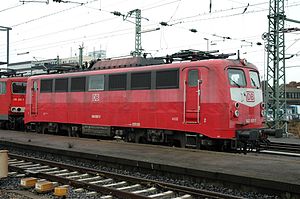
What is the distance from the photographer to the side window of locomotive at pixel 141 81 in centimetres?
1439

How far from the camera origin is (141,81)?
1465 centimetres

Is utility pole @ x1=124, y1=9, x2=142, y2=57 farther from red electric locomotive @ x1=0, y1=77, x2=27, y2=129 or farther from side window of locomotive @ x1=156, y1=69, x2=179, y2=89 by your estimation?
side window of locomotive @ x1=156, y1=69, x2=179, y2=89

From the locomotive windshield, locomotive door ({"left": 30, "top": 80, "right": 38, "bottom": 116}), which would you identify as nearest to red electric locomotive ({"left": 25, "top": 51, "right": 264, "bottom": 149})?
locomotive door ({"left": 30, "top": 80, "right": 38, "bottom": 116})

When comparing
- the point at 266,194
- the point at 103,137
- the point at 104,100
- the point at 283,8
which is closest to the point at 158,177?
the point at 266,194

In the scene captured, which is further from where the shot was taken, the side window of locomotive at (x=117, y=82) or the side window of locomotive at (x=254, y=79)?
the side window of locomotive at (x=117, y=82)

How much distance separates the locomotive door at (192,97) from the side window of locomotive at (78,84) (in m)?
5.97

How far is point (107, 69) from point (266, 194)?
1031 cm

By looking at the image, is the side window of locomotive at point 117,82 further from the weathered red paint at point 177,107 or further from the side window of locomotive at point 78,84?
the side window of locomotive at point 78,84

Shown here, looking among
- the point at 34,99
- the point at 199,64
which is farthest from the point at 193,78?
the point at 34,99

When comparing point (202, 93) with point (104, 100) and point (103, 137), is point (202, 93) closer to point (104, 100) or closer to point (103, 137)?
point (104, 100)

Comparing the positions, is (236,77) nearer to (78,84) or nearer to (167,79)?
(167,79)

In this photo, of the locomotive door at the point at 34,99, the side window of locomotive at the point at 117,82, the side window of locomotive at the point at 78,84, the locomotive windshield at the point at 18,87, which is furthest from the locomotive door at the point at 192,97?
the locomotive windshield at the point at 18,87

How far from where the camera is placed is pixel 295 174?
8242 mm

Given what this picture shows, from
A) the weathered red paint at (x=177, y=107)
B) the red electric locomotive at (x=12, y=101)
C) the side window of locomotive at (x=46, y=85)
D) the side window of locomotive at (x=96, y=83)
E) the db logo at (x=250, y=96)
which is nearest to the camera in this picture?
Answer: the weathered red paint at (x=177, y=107)
